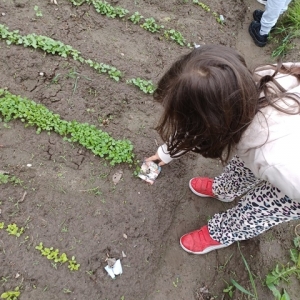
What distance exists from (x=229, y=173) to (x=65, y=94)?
160 cm

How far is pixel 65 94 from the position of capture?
3.02 metres

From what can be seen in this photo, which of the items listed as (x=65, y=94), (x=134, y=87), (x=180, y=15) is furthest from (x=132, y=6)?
(x=65, y=94)

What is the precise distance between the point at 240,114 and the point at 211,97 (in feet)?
0.58

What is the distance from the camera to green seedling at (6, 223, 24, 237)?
2.35 m

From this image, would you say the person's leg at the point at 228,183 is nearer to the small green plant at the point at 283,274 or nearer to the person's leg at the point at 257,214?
the person's leg at the point at 257,214

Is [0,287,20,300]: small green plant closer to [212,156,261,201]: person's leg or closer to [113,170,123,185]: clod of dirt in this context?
[113,170,123,185]: clod of dirt

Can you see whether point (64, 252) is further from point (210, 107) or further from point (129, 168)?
point (210, 107)

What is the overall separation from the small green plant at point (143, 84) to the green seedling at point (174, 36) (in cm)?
77

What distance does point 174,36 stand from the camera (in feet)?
12.3

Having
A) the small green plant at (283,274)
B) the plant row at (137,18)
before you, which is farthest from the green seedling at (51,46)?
the small green plant at (283,274)

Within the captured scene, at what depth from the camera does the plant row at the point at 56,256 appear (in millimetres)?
2352

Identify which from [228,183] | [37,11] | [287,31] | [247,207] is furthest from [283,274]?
[37,11]

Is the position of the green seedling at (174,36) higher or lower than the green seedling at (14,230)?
higher

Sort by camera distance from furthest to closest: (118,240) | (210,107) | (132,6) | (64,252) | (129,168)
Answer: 1. (132,6)
2. (129,168)
3. (118,240)
4. (64,252)
5. (210,107)
